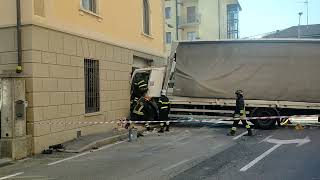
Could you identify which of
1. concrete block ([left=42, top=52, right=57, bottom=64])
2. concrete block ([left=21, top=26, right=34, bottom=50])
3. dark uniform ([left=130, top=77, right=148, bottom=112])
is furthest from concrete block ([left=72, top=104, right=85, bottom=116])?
dark uniform ([left=130, top=77, right=148, bottom=112])

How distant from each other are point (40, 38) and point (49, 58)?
0.70 meters

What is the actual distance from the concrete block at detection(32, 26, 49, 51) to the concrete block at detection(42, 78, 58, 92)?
2.90ft

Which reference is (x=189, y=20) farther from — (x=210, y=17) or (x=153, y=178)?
(x=153, y=178)

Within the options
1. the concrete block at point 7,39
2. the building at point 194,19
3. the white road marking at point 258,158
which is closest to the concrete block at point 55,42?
the concrete block at point 7,39

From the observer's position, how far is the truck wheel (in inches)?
674

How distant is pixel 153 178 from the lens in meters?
9.19

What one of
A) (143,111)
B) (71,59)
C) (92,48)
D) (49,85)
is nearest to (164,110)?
(143,111)

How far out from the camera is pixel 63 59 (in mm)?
14414

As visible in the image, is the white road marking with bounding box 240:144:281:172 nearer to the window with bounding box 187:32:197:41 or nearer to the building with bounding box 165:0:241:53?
the building with bounding box 165:0:241:53

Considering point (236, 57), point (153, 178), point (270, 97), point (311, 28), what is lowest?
point (153, 178)

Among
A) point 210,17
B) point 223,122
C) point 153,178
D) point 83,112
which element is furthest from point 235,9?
point 153,178

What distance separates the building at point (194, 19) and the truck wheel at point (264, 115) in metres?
46.1

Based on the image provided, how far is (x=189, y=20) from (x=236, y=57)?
156ft

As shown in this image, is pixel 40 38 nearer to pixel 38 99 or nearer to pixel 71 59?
pixel 38 99
